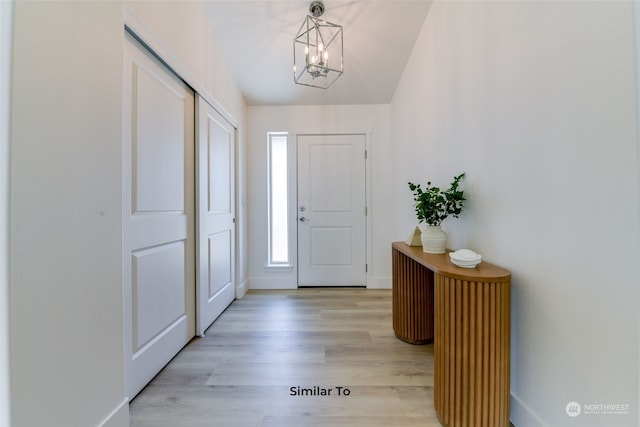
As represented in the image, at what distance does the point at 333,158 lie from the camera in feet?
10.8

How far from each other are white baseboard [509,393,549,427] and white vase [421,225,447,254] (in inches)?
30.6

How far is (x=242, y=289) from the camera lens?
118 inches

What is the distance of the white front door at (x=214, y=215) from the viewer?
2078 millimetres

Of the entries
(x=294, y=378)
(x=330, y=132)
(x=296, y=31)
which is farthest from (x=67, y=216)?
(x=330, y=132)

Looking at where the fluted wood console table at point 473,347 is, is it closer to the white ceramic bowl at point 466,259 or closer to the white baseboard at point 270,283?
the white ceramic bowl at point 466,259

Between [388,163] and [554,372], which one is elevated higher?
[388,163]

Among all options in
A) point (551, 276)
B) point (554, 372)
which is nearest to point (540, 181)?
point (551, 276)

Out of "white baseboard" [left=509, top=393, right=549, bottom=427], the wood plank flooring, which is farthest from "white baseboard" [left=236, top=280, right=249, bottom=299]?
"white baseboard" [left=509, top=393, right=549, bottom=427]

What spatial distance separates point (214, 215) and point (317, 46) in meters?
1.65

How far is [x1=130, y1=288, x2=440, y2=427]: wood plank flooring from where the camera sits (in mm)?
1247

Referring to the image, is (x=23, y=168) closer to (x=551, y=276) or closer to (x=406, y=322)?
(x=551, y=276)

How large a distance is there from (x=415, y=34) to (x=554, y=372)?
8.44 ft

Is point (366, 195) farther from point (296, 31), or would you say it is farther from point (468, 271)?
point (468, 271)

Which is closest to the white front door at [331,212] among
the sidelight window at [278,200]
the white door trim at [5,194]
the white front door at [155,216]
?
the sidelight window at [278,200]
